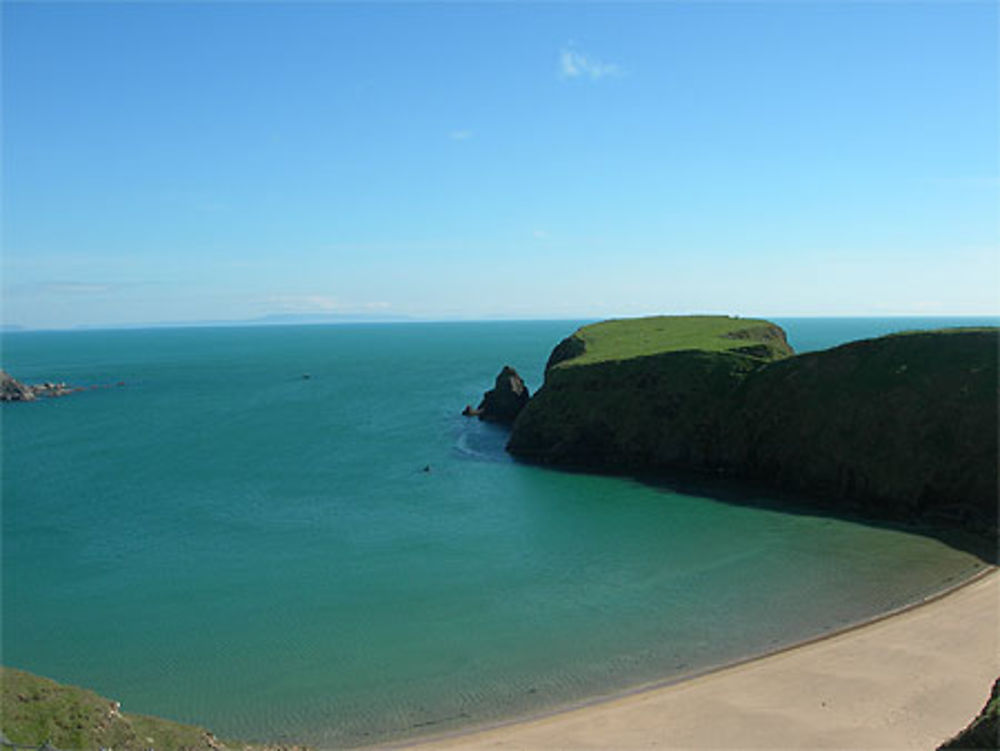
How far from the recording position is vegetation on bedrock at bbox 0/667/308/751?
14.6 m

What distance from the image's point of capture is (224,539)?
43125 millimetres

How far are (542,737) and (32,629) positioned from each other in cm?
2409

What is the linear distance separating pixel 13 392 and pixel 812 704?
128m

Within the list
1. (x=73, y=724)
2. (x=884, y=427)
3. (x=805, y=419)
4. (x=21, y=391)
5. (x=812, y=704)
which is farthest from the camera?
(x=21, y=391)

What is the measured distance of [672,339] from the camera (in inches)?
2881

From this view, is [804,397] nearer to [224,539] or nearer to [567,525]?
[567,525]

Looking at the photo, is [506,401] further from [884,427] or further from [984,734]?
[984,734]

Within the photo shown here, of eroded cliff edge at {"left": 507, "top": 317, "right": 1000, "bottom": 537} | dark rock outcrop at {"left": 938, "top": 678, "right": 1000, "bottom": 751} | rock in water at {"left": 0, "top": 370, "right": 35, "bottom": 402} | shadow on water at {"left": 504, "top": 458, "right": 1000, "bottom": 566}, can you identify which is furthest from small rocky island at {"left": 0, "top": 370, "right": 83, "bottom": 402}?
dark rock outcrop at {"left": 938, "top": 678, "right": 1000, "bottom": 751}

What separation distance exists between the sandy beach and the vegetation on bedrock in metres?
7.54

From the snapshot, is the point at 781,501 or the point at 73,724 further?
the point at 781,501

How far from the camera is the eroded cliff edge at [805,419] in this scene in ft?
141

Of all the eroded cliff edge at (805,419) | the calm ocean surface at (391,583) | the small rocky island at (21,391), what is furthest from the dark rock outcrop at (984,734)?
the small rocky island at (21,391)

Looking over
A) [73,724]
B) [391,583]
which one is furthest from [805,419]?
[73,724]

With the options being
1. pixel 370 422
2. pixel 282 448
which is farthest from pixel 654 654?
pixel 370 422
